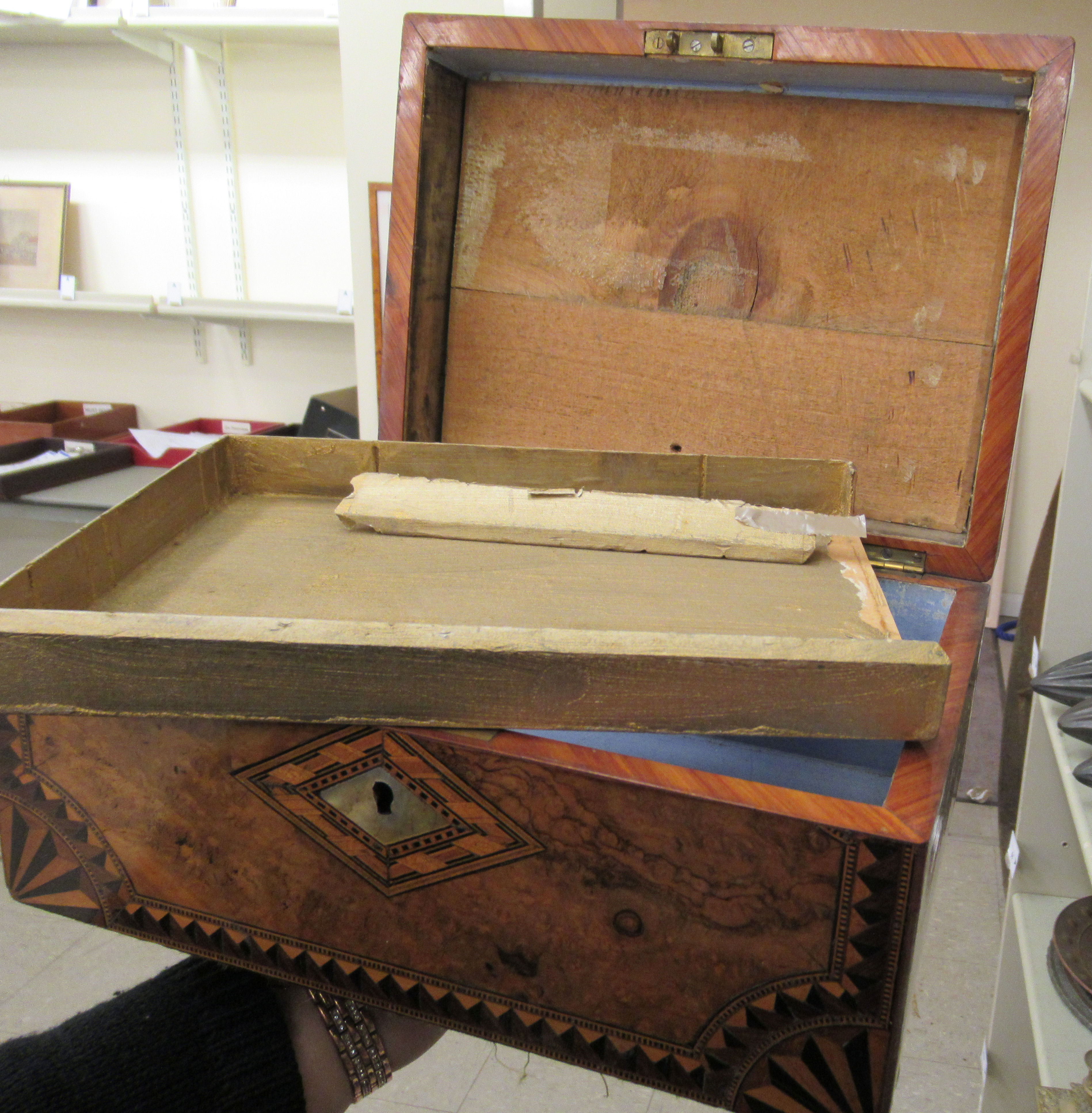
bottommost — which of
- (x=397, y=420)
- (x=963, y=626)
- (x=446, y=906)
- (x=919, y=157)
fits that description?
(x=446, y=906)

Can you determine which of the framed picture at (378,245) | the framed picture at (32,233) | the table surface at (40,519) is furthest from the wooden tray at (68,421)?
the framed picture at (378,245)

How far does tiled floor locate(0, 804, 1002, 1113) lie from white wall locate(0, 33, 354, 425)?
4.99 ft

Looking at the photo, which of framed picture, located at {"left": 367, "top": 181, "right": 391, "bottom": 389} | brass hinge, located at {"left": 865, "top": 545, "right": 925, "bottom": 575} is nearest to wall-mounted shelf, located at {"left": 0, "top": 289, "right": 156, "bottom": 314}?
framed picture, located at {"left": 367, "top": 181, "right": 391, "bottom": 389}

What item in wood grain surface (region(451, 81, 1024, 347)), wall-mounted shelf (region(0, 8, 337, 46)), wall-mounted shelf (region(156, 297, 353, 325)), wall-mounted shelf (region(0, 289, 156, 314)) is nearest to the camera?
wood grain surface (region(451, 81, 1024, 347))

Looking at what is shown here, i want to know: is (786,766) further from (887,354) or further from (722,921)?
(887,354)

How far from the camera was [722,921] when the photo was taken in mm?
551

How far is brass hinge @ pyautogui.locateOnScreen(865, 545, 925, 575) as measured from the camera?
932 millimetres

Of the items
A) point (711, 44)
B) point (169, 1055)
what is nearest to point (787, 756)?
point (169, 1055)

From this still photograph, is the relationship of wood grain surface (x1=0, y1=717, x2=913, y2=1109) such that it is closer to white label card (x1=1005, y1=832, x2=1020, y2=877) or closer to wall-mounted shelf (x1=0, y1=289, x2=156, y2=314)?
white label card (x1=1005, y1=832, x2=1020, y2=877)

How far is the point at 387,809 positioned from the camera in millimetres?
615

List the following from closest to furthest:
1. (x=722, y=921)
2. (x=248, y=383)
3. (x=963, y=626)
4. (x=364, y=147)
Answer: (x=722, y=921) < (x=963, y=626) < (x=364, y=147) < (x=248, y=383)

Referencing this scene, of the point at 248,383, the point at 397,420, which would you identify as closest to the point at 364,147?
the point at 397,420

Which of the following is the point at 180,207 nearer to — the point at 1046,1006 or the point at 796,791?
the point at 796,791

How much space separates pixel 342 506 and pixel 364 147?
100 cm
